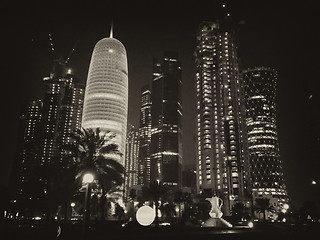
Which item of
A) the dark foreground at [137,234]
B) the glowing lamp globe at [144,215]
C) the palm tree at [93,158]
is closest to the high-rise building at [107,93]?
the glowing lamp globe at [144,215]

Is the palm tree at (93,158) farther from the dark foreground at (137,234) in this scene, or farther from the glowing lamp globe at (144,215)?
the glowing lamp globe at (144,215)

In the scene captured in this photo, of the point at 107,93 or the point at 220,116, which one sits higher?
the point at 107,93

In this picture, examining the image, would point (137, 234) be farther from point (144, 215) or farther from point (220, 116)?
point (220, 116)

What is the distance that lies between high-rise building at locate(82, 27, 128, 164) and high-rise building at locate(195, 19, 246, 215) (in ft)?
142

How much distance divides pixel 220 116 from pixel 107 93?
61.2m

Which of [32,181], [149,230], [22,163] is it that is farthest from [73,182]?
[22,163]

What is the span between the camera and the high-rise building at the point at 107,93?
6029 inches

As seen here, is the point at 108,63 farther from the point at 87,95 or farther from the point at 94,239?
the point at 94,239

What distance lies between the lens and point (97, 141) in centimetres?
3750

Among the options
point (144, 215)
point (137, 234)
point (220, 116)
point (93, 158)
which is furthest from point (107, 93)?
point (137, 234)

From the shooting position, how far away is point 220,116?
168 metres

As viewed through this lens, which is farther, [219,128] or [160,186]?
[219,128]

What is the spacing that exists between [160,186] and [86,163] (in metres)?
27.3

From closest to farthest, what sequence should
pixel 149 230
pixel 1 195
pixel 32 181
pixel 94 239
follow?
1. pixel 94 239
2. pixel 149 230
3. pixel 32 181
4. pixel 1 195
